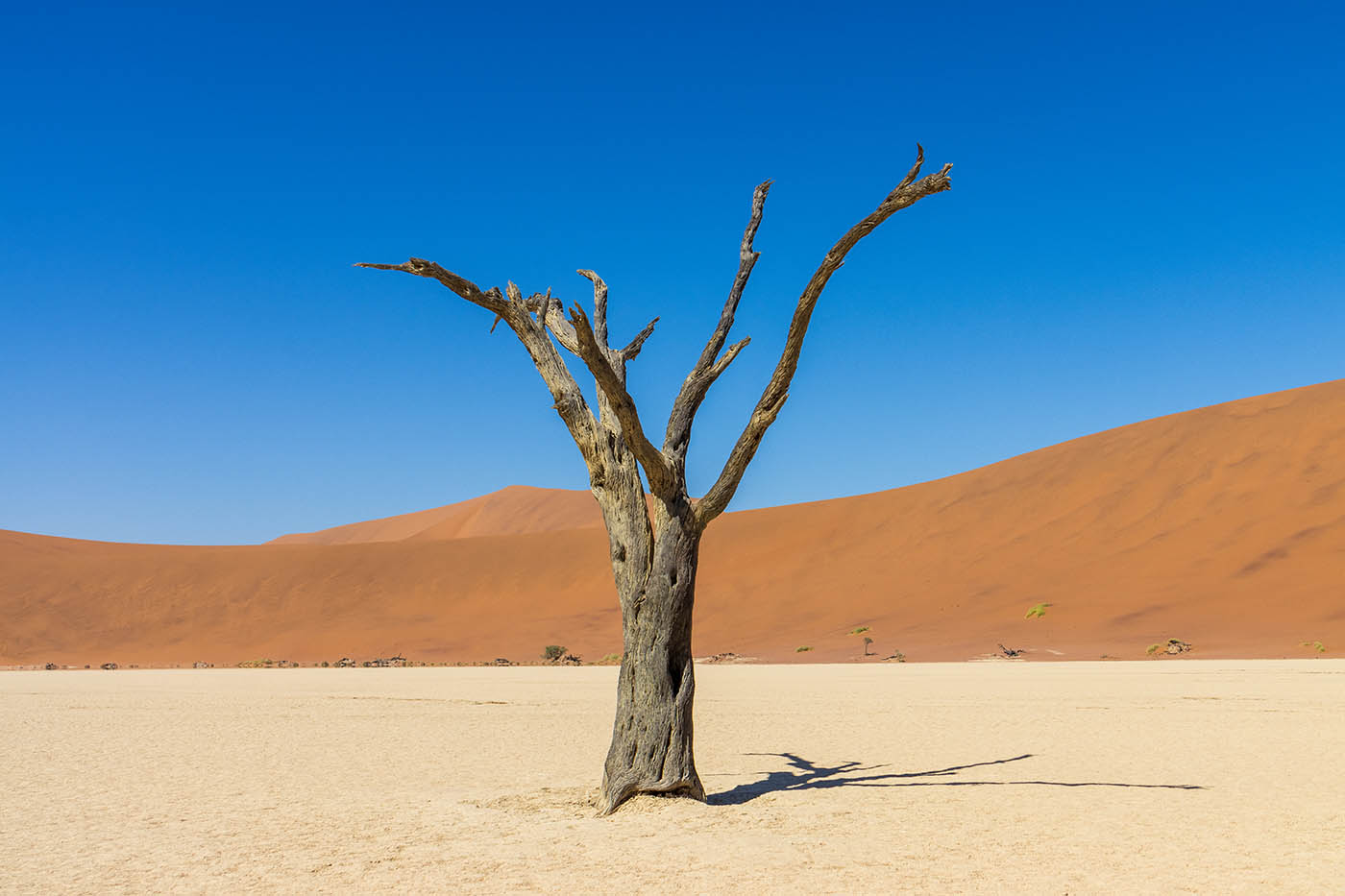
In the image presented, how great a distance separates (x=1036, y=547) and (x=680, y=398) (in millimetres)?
38439

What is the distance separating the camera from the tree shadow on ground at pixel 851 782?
28.2ft

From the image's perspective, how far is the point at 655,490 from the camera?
783cm

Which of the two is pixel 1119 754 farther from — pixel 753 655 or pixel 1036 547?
pixel 1036 547

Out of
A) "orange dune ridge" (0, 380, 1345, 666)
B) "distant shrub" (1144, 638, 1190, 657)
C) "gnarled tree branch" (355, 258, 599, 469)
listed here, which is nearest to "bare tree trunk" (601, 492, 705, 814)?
"gnarled tree branch" (355, 258, 599, 469)

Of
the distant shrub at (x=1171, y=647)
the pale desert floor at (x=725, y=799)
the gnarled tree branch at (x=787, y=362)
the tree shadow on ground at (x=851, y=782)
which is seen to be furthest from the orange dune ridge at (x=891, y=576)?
the gnarled tree branch at (x=787, y=362)

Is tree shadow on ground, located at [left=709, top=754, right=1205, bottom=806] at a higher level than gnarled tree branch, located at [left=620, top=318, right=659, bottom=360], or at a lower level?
lower

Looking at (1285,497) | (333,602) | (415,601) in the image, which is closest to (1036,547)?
(1285,497)

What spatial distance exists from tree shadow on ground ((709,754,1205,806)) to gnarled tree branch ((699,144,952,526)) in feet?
7.70

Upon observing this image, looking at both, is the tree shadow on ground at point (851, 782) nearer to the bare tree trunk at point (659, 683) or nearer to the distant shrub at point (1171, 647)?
the bare tree trunk at point (659, 683)

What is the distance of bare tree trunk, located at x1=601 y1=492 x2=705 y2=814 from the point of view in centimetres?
768

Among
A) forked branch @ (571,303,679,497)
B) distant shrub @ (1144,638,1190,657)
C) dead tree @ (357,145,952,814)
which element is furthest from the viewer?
distant shrub @ (1144,638,1190,657)

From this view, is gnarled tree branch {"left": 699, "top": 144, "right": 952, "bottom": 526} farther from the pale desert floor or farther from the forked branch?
the pale desert floor

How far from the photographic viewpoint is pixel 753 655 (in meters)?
35.3

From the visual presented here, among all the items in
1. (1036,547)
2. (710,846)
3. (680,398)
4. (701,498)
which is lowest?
(710,846)
